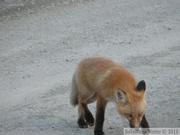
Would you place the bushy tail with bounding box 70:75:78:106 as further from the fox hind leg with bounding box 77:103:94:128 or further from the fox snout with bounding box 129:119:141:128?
the fox snout with bounding box 129:119:141:128

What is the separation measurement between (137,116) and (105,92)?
2.33ft

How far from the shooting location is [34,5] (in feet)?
45.3

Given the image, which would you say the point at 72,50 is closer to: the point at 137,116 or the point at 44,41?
the point at 44,41

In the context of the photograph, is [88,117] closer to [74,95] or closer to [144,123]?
[74,95]

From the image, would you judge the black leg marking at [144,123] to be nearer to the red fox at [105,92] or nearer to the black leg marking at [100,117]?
the red fox at [105,92]

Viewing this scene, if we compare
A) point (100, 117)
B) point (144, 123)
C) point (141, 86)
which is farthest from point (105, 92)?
point (144, 123)

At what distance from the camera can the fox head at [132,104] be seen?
589cm

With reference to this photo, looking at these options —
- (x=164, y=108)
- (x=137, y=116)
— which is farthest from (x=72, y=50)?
(x=137, y=116)

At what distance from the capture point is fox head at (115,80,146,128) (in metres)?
5.89

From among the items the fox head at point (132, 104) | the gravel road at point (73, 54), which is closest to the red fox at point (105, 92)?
the fox head at point (132, 104)

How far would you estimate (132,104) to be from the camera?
19.4 feet

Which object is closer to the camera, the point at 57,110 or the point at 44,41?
the point at 57,110

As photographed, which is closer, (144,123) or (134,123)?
(134,123)

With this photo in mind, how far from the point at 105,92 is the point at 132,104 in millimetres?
610
